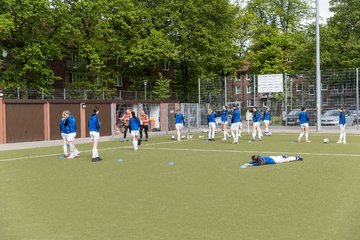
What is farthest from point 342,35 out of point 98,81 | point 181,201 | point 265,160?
point 181,201

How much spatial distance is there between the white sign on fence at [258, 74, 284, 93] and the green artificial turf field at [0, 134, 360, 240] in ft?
85.7

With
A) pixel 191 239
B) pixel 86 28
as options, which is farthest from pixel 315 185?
pixel 86 28

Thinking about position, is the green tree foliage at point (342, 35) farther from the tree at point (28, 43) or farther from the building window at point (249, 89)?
the tree at point (28, 43)

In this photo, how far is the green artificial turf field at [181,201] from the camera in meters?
6.70

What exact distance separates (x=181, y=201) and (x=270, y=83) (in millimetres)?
33762

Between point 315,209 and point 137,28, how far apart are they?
137 feet

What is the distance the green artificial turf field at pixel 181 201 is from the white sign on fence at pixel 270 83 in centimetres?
2612

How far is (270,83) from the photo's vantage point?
4134 centimetres

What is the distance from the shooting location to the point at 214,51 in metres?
51.2

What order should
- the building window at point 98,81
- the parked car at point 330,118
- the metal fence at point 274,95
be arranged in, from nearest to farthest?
the metal fence at point 274,95
the parked car at point 330,118
the building window at point 98,81

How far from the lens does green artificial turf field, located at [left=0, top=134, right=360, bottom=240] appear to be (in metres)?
6.70

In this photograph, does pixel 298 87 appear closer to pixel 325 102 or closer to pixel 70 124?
pixel 325 102

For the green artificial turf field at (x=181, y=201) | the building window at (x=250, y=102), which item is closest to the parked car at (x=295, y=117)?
the building window at (x=250, y=102)

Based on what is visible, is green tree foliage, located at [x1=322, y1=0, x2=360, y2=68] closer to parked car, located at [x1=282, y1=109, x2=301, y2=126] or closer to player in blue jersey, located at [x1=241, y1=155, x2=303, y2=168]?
parked car, located at [x1=282, y1=109, x2=301, y2=126]
